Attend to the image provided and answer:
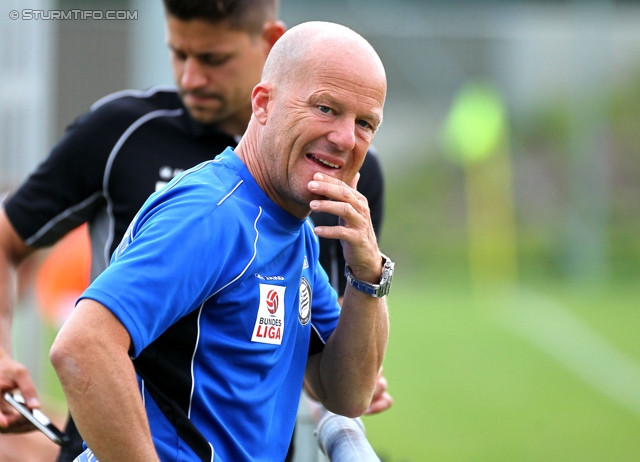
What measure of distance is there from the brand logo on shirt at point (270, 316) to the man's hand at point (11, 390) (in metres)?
0.88

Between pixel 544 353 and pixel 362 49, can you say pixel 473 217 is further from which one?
pixel 362 49

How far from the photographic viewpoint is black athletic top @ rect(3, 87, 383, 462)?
3555 millimetres

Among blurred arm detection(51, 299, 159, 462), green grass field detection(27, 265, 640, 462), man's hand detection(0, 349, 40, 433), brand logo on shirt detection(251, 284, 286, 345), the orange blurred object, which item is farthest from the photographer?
the orange blurred object

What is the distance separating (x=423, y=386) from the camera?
37.7ft

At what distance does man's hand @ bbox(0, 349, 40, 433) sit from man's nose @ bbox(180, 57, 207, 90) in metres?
1.16

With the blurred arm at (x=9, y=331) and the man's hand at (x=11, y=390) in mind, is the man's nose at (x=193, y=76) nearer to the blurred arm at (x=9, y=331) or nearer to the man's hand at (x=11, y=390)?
the blurred arm at (x=9, y=331)

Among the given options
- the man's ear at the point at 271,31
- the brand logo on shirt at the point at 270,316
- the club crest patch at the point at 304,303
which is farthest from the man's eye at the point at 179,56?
the brand logo on shirt at the point at 270,316

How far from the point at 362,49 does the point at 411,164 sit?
61.6ft

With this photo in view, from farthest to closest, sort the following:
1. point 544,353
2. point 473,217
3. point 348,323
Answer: point 473,217
point 544,353
point 348,323

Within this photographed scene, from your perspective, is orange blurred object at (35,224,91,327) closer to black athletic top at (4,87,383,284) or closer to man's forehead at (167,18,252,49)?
black athletic top at (4,87,383,284)

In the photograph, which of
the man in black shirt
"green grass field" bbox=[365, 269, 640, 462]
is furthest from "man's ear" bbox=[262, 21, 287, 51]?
"green grass field" bbox=[365, 269, 640, 462]

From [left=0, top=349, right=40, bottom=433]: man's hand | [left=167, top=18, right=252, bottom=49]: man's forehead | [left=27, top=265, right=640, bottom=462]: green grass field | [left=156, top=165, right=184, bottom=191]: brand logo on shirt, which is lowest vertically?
[left=27, top=265, right=640, bottom=462]: green grass field

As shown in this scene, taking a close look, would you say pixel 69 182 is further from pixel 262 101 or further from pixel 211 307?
pixel 211 307

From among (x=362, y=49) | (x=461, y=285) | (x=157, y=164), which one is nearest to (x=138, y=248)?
(x=362, y=49)
